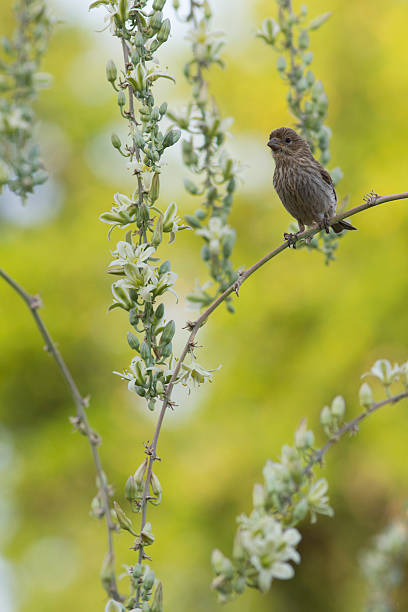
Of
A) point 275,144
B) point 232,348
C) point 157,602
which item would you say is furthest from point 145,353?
point 232,348

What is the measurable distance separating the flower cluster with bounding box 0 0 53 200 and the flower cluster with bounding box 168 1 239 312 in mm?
466

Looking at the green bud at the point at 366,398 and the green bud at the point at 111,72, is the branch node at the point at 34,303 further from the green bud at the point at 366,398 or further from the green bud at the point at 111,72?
the green bud at the point at 366,398

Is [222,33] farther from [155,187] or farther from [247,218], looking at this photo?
[247,218]

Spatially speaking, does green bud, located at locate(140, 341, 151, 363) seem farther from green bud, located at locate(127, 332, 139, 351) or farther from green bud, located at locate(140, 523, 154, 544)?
green bud, located at locate(140, 523, 154, 544)

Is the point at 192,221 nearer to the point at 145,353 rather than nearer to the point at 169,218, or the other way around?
the point at 169,218

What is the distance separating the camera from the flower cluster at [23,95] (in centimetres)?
172

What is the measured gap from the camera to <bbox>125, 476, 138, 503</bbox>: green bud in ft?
4.26

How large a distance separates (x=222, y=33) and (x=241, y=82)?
697cm

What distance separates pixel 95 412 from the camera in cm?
778

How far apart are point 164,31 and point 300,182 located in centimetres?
176

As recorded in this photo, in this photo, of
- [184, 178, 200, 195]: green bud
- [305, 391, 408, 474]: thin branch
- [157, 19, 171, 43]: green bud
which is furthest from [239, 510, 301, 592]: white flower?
[157, 19, 171, 43]: green bud

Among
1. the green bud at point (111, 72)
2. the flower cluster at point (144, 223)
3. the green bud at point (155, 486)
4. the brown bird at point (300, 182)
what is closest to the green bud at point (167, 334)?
the flower cluster at point (144, 223)

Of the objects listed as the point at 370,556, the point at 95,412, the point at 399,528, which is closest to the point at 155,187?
the point at 399,528

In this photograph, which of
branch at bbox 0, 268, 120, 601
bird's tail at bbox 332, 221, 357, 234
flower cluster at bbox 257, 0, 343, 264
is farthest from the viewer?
bird's tail at bbox 332, 221, 357, 234
